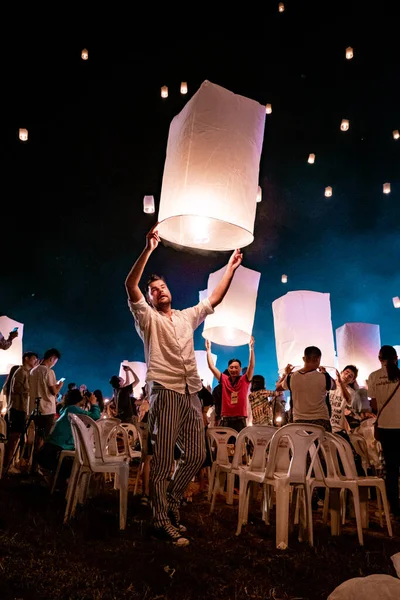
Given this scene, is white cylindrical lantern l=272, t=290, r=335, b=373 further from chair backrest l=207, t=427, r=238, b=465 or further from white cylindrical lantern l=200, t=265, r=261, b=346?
chair backrest l=207, t=427, r=238, b=465

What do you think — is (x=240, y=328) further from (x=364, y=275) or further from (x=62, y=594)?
(x=364, y=275)

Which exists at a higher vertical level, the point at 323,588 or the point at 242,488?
the point at 242,488

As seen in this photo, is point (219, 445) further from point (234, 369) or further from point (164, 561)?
point (164, 561)

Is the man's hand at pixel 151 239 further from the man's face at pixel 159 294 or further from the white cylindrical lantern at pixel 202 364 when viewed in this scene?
the white cylindrical lantern at pixel 202 364

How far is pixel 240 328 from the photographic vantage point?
17.4ft

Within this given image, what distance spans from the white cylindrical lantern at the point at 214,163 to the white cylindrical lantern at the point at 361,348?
5.73m

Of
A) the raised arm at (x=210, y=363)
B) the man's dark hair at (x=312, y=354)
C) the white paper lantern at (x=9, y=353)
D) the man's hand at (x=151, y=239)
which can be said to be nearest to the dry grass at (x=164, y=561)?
the man's dark hair at (x=312, y=354)

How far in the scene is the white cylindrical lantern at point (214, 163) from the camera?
292cm

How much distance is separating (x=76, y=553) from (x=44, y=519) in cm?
108

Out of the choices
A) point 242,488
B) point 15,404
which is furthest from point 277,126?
point 242,488

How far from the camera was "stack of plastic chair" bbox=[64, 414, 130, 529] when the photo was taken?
12.0 ft

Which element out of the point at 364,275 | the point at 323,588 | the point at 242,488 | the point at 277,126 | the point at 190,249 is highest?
the point at 277,126

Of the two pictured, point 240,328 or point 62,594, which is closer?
point 62,594

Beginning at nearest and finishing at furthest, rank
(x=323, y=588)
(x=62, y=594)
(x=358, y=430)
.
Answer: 1. (x=62, y=594)
2. (x=323, y=588)
3. (x=358, y=430)
